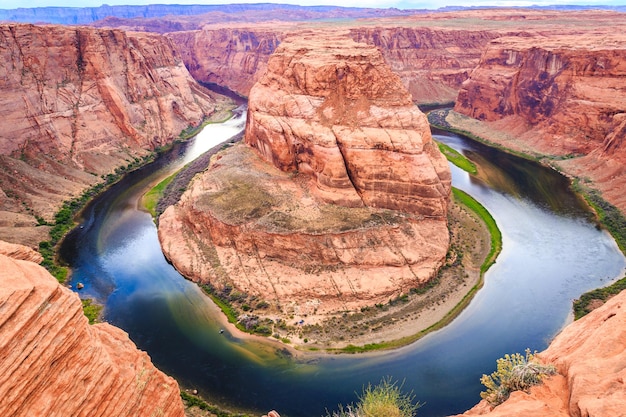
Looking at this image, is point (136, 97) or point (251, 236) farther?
point (136, 97)

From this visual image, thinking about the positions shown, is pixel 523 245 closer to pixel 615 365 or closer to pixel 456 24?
pixel 615 365

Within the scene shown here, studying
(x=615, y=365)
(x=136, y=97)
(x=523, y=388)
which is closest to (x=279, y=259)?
(x=523, y=388)

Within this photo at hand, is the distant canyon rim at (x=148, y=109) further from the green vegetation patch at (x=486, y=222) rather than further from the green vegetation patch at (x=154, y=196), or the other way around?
the green vegetation patch at (x=154, y=196)

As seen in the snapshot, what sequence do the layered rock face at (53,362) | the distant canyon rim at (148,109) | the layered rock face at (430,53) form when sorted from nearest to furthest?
the layered rock face at (53,362)
the distant canyon rim at (148,109)
the layered rock face at (430,53)

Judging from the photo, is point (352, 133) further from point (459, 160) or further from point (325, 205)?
point (459, 160)

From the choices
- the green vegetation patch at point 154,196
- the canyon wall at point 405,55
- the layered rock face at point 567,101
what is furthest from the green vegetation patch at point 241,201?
the canyon wall at point 405,55

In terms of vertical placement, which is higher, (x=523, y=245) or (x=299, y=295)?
(x=523, y=245)

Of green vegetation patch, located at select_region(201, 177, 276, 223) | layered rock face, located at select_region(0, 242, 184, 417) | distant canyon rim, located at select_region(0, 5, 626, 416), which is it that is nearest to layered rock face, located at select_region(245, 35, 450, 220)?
distant canyon rim, located at select_region(0, 5, 626, 416)
